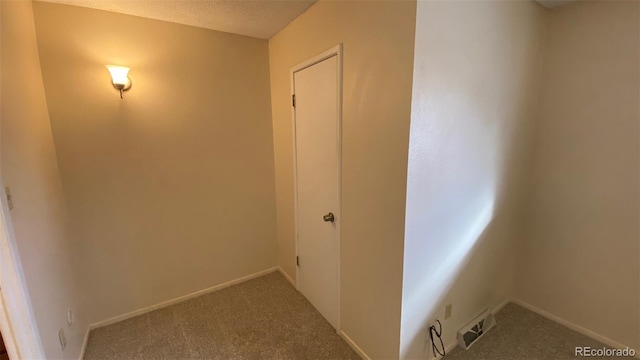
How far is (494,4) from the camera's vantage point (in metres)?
1.60

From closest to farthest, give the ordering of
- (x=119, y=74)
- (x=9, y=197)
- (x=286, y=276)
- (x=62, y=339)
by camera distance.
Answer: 1. (x=9, y=197)
2. (x=62, y=339)
3. (x=119, y=74)
4. (x=286, y=276)

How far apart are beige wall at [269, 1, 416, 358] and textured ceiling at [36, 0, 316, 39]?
150 millimetres

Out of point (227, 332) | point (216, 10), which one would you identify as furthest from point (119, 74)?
point (227, 332)

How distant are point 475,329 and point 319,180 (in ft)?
5.17

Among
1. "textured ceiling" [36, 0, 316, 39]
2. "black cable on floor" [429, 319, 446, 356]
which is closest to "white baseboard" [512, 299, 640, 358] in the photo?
"black cable on floor" [429, 319, 446, 356]

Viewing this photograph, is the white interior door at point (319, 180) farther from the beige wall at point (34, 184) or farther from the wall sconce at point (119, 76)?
the beige wall at point (34, 184)

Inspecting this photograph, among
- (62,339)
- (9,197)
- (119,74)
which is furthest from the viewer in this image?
(119,74)

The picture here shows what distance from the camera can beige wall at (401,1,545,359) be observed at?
1364mm

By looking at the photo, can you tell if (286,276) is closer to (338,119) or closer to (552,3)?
(338,119)

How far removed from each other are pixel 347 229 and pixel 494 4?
5.49 ft

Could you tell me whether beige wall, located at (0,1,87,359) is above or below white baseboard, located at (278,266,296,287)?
above

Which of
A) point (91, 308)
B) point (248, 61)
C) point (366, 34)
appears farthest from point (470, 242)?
point (91, 308)

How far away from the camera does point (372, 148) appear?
1.52m

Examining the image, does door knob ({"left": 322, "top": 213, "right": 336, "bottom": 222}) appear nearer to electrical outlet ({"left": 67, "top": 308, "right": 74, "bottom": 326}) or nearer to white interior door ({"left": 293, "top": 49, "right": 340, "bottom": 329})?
white interior door ({"left": 293, "top": 49, "right": 340, "bottom": 329})
